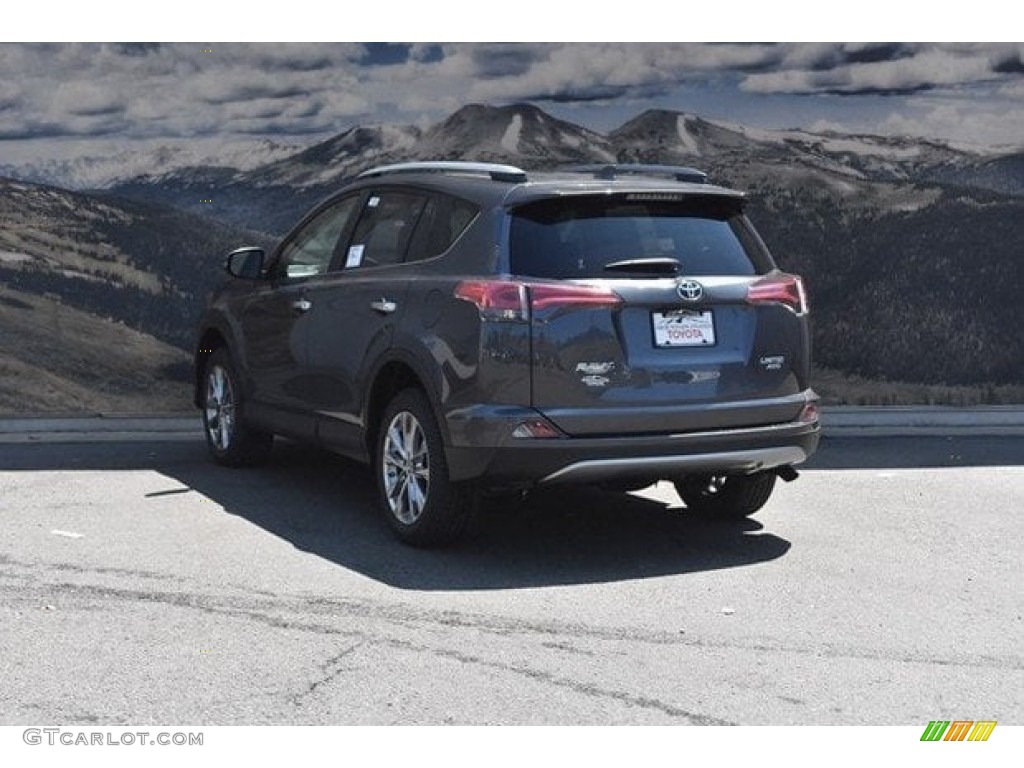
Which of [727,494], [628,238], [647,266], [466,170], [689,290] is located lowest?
[727,494]

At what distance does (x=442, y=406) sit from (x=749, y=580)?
1.55 meters

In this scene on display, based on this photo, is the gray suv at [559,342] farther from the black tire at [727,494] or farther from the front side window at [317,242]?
the front side window at [317,242]

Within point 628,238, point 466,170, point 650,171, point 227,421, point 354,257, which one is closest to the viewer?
point 628,238

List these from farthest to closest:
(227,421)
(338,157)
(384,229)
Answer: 1. (338,157)
2. (227,421)
3. (384,229)

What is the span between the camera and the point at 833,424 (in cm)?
1218

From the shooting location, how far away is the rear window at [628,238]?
285 inches

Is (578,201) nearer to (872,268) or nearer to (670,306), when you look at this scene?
(670,306)

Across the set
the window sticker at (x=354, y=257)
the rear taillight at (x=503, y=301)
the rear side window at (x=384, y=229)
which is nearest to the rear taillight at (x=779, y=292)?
the rear taillight at (x=503, y=301)

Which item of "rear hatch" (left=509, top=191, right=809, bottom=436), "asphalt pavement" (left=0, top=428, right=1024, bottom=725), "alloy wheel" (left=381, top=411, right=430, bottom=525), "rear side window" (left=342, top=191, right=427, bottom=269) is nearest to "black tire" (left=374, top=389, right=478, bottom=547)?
"alloy wheel" (left=381, top=411, right=430, bottom=525)

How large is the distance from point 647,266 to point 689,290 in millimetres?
215

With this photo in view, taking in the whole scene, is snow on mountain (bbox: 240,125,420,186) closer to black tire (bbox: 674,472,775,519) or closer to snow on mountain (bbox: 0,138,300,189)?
snow on mountain (bbox: 0,138,300,189)

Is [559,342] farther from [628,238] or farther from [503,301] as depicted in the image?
[628,238]

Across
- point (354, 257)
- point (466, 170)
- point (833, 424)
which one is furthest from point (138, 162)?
point (833, 424)

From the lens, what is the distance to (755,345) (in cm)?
745
